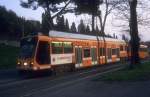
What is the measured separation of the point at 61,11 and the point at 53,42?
2134 cm

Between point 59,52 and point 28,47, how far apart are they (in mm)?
3050

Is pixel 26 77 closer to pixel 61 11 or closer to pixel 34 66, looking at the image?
pixel 34 66

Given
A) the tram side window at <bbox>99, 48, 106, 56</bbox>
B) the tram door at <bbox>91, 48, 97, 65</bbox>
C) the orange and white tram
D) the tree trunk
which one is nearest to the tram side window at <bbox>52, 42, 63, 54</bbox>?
the orange and white tram

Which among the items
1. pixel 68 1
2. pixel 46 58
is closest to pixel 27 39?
pixel 46 58

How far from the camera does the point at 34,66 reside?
97.7 ft

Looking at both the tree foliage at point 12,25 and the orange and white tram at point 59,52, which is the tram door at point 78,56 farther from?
the tree foliage at point 12,25

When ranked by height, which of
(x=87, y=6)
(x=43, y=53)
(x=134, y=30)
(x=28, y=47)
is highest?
(x=87, y=6)

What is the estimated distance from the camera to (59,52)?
32719 millimetres

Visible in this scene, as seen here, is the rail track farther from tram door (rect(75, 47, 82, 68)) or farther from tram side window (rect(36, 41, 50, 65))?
tram door (rect(75, 47, 82, 68))

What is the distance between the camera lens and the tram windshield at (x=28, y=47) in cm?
3017

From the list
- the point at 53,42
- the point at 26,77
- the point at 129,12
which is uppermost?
the point at 129,12

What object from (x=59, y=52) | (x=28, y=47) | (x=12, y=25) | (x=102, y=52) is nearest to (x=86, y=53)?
(x=102, y=52)

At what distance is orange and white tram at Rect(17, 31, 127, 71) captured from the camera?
3017 cm

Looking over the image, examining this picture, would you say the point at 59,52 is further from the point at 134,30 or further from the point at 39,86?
the point at 39,86
